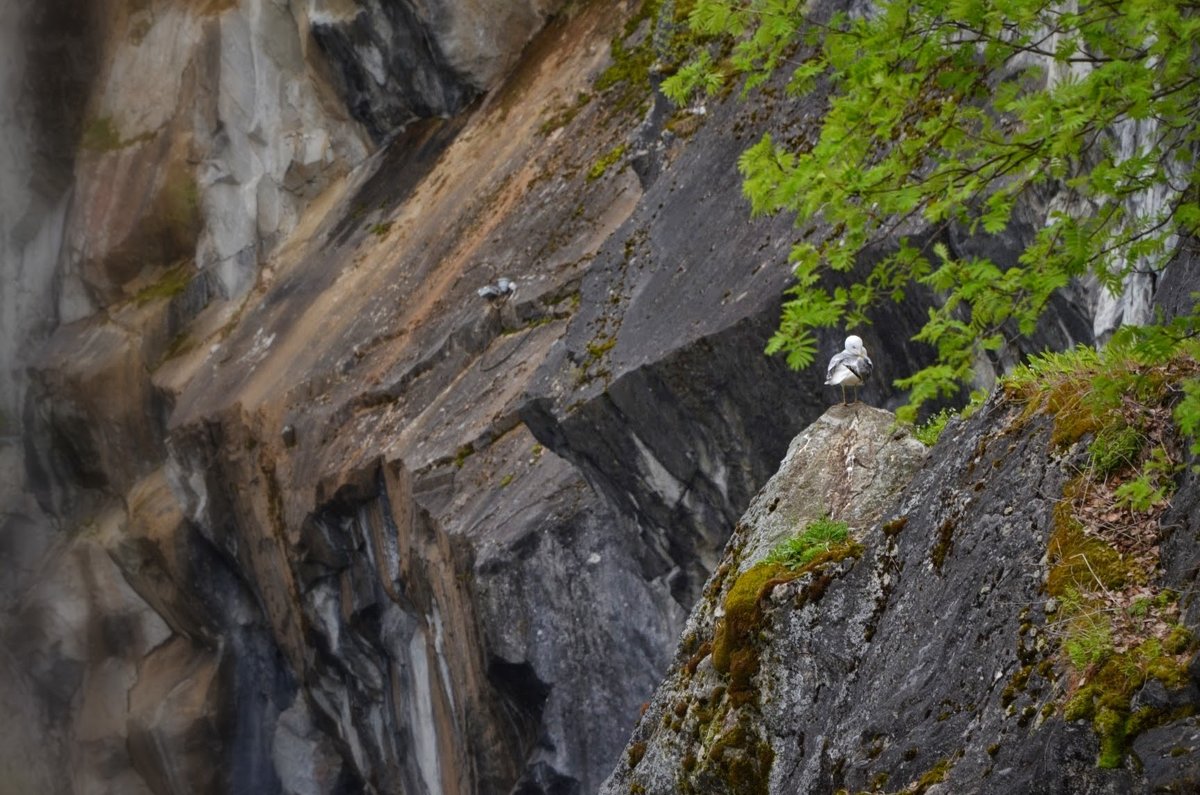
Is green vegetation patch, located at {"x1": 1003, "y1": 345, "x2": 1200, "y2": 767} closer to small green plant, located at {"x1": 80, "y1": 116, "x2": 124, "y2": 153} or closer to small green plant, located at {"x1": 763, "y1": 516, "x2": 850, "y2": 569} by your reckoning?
small green plant, located at {"x1": 763, "y1": 516, "x2": 850, "y2": 569}

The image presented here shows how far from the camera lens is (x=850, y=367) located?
11.8 meters

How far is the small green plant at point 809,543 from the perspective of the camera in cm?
943

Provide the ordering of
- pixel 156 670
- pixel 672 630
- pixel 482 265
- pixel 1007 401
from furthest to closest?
pixel 156 670 < pixel 482 265 < pixel 672 630 < pixel 1007 401

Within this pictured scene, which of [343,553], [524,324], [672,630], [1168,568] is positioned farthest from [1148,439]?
[343,553]

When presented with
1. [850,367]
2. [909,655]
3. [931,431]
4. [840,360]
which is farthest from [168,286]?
[909,655]

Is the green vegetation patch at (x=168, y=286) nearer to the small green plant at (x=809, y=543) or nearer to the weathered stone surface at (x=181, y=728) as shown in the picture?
the weathered stone surface at (x=181, y=728)

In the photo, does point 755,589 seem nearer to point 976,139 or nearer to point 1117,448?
point 1117,448

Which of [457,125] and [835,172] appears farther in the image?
[457,125]

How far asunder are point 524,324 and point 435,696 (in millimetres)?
5835

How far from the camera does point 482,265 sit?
25.3m

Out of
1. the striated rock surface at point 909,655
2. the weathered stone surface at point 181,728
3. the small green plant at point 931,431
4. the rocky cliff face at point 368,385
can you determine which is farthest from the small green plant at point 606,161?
the weathered stone surface at point 181,728

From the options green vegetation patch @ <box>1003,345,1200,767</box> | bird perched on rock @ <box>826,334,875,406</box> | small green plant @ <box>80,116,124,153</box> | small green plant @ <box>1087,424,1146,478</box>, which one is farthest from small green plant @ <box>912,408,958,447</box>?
small green plant @ <box>80,116,124,153</box>

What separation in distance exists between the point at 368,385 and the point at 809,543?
1720 cm

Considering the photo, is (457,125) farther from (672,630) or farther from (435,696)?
(672,630)
